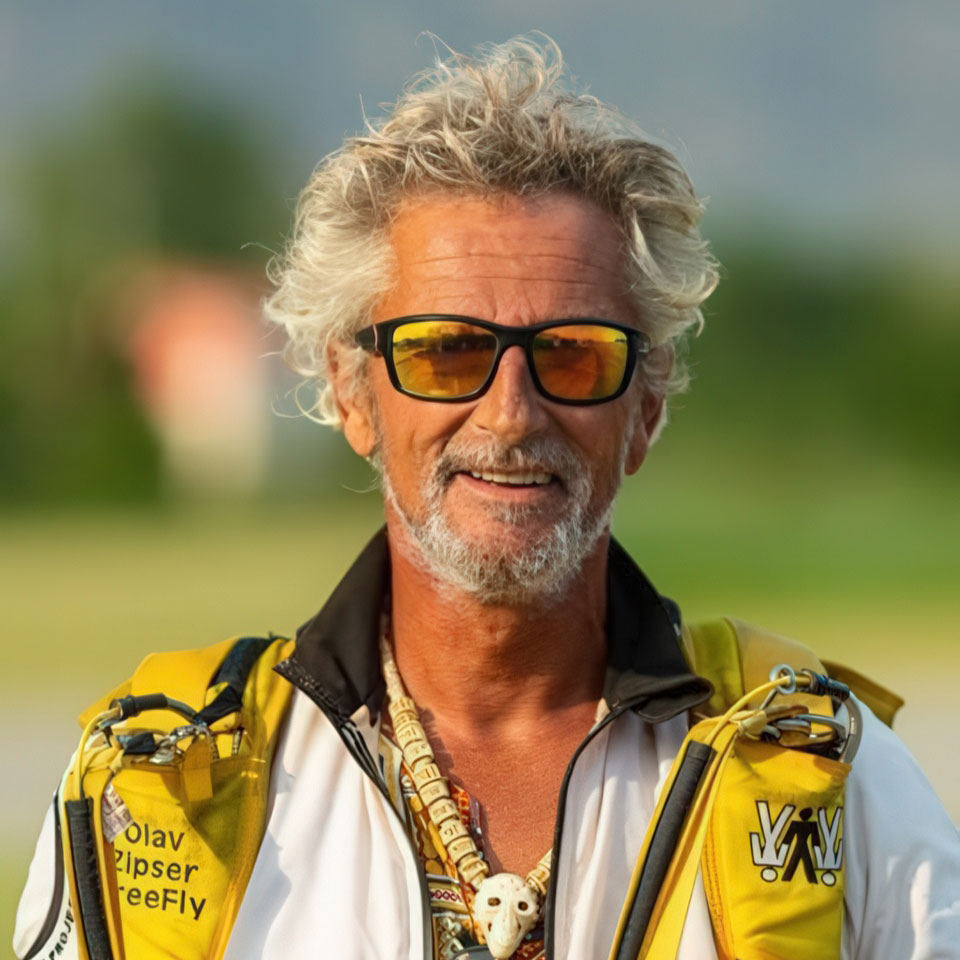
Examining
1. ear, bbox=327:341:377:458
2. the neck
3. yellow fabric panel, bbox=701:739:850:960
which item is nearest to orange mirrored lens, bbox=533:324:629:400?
the neck

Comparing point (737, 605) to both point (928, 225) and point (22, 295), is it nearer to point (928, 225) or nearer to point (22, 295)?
point (22, 295)

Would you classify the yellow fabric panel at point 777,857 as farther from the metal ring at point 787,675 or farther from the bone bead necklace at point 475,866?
the bone bead necklace at point 475,866

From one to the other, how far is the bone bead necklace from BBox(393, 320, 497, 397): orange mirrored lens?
2.02 feet

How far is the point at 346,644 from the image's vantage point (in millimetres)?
2883

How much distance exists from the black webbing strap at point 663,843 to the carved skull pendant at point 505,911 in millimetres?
193

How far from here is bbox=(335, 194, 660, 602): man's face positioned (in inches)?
109

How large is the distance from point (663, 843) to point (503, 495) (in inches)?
27.8

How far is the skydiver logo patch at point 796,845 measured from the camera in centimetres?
243

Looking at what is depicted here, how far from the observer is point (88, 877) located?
2.46 m

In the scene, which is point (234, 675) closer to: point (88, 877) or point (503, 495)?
point (88, 877)

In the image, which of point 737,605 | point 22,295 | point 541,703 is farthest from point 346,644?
point 22,295

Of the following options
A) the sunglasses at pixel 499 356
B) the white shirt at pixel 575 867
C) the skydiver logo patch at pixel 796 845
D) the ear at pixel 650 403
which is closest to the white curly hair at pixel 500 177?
the ear at pixel 650 403

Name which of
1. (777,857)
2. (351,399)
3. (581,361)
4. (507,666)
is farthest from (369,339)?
(777,857)

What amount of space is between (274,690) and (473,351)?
29.3 inches
